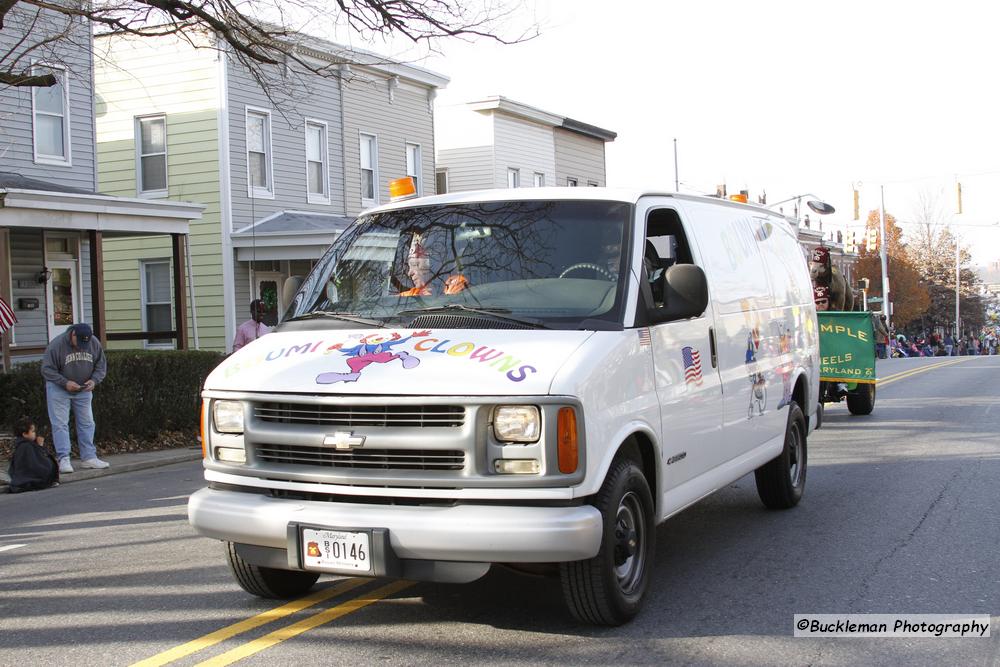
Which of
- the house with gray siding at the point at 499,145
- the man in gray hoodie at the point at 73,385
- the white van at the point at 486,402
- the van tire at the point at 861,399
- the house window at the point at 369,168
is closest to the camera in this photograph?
the white van at the point at 486,402

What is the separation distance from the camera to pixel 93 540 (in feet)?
25.2

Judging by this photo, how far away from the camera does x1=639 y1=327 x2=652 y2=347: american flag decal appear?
207 inches

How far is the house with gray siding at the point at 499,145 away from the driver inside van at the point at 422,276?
25717 millimetres

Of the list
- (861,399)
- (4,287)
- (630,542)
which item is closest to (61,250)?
(4,287)

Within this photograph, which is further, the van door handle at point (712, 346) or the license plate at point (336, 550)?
the van door handle at point (712, 346)

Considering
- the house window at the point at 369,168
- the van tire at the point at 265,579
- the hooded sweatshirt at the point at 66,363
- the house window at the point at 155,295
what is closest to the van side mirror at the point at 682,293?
the van tire at the point at 265,579

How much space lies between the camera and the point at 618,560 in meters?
5.02

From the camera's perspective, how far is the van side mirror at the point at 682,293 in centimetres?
542

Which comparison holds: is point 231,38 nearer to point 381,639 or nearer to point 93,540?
point 93,540

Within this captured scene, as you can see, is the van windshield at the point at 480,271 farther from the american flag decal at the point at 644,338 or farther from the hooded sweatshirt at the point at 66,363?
the hooded sweatshirt at the point at 66,363

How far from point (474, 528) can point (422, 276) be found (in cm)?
173

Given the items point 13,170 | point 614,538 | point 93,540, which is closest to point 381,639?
point 614,538

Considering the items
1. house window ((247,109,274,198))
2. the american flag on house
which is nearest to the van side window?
the american flag on house

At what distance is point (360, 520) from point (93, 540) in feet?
13.0
